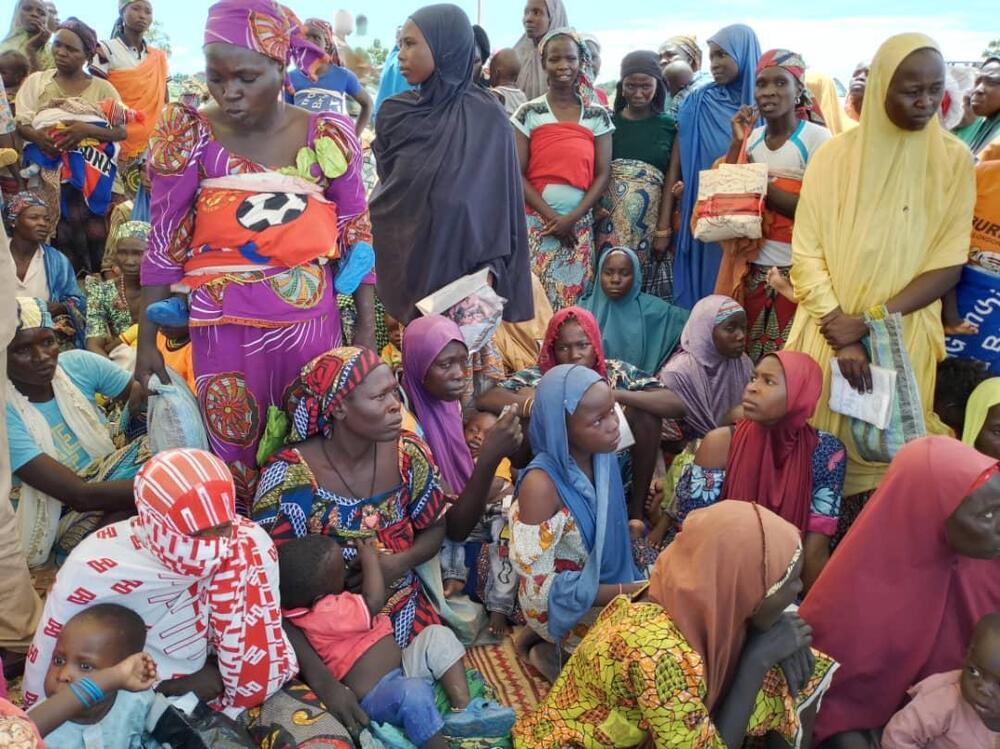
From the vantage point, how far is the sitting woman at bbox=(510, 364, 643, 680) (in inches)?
114

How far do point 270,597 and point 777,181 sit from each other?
2.99 m

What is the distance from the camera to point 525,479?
9.71 feet

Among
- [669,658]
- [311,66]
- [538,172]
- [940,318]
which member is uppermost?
[311,66]

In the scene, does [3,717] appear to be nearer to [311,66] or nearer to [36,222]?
[36,222]

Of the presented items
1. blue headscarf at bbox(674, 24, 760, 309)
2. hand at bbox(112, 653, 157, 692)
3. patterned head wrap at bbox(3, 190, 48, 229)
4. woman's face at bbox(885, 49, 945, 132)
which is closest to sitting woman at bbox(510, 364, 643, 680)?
hand at bbox(112, 653, 157, 692)

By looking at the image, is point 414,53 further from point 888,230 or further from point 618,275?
point 888,230

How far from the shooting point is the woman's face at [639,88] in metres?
5.18

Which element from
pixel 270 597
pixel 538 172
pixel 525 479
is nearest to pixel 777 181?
pixel 538 172

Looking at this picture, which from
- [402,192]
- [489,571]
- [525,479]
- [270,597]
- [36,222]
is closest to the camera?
[270,597]

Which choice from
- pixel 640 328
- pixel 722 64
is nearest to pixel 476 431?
pixel 640 328

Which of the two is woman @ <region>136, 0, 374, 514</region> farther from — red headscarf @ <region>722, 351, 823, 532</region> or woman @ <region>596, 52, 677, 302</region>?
woman @ <region>596, 52, 677, 302</region>

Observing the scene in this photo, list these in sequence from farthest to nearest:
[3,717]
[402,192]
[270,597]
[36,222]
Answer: [36,222]
[402,192]
[270,597]
[3,717]

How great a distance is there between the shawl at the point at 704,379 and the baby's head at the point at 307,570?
6.96 feet

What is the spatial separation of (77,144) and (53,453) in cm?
330
